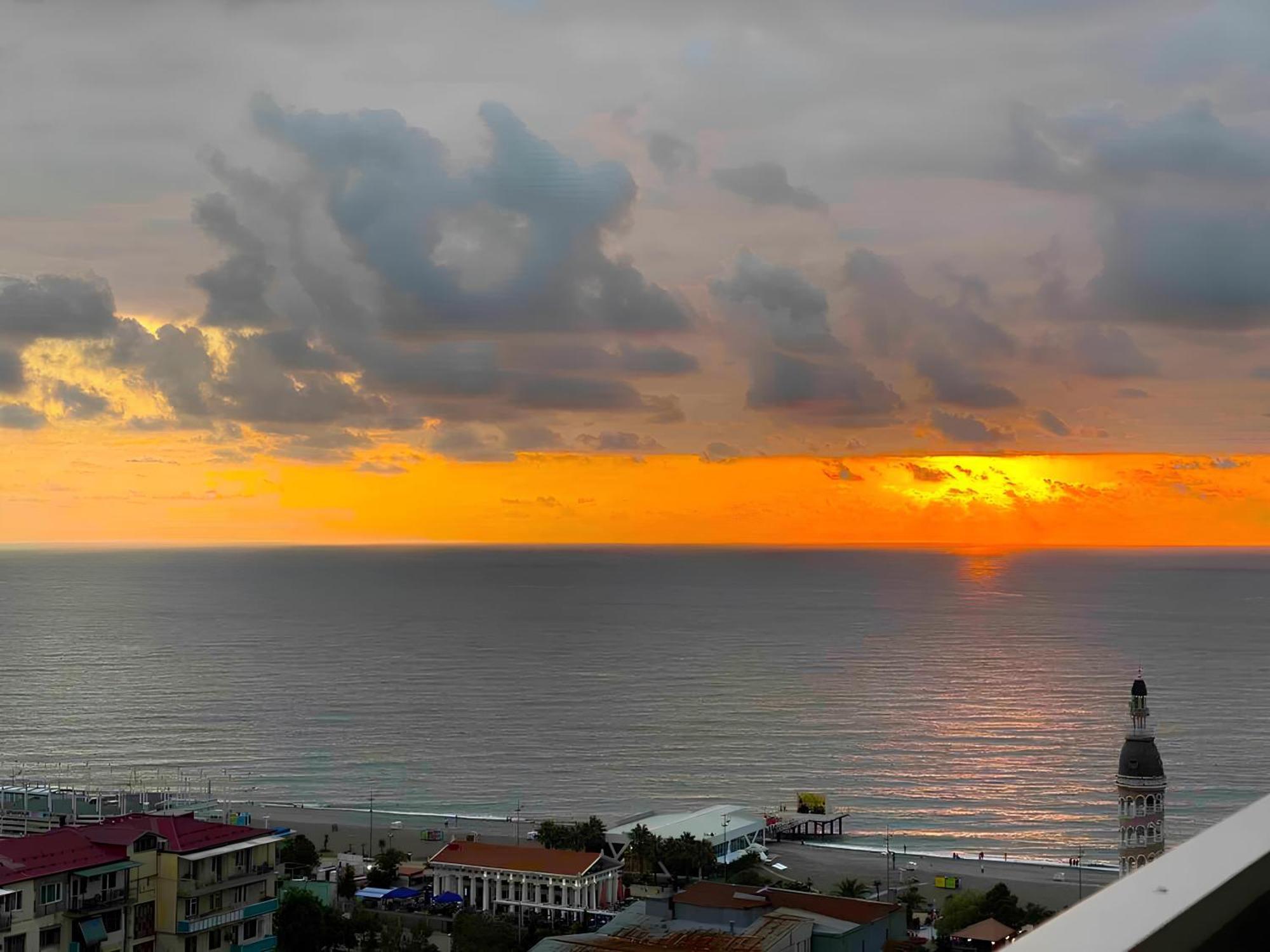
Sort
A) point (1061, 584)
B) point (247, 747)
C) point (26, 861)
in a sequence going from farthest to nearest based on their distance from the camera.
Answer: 1. point (1061, 584)
2. point (247, 747)
3. point (26, 861)

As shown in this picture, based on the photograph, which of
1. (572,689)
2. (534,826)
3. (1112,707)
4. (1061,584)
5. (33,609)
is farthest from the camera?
(1061,584)

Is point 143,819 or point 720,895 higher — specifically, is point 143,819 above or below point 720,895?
above

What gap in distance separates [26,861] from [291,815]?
70.3 feet

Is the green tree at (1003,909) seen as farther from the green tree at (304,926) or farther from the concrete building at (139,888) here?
the concrete building at (139,888)

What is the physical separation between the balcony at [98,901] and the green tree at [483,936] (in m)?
6.41

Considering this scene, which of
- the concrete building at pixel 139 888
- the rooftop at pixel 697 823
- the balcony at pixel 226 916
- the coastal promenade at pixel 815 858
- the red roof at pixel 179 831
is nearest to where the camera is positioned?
the concrete building at pixel 139 888

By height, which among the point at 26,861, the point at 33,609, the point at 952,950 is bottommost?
the point at 952,950

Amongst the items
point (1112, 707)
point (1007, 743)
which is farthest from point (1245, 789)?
point (1112, 707)

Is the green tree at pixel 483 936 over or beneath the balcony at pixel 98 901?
beneath

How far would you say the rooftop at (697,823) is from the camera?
116 feet

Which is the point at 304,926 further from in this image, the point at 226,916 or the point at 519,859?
the point at 519,859

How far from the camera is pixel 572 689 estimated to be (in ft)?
236

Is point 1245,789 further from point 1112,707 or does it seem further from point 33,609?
point 33,609

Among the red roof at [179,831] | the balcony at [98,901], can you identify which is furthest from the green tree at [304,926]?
the balcony at [98,901]
